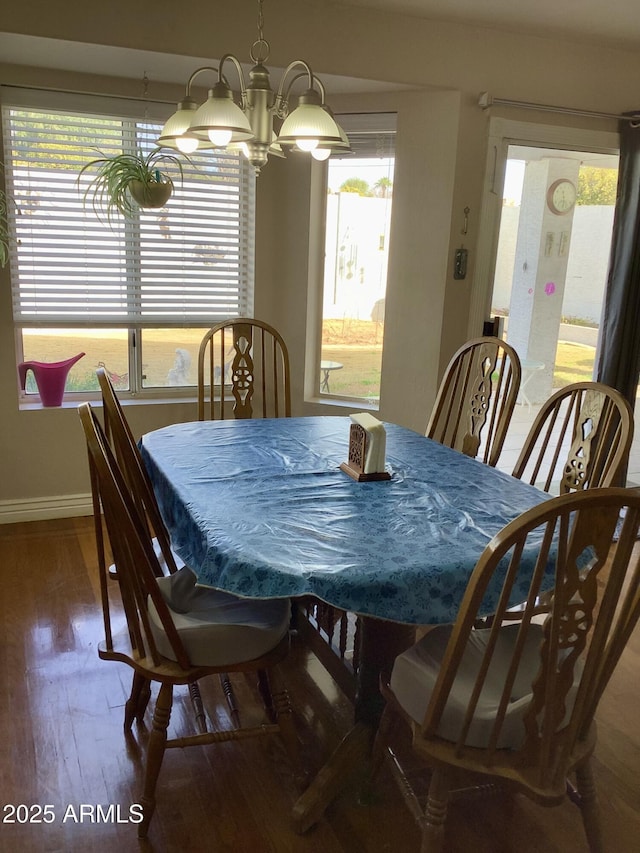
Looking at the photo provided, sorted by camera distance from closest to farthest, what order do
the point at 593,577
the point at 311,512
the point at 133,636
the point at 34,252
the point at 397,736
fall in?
1. the point at 593,577
2. the point at 133,636
3. the point at 311,512
4. the point at 397,736
5. the point at 34,252

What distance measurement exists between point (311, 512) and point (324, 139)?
987 mm

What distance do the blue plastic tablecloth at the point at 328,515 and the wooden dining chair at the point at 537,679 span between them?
0.18 meters

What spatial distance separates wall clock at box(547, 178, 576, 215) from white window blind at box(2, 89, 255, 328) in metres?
1.62

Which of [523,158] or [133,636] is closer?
[133,636]

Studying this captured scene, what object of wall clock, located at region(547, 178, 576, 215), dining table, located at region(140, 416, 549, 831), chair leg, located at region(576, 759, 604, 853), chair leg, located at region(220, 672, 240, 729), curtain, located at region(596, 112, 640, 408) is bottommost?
chair leg, located at region(220, 672, 240, 729)

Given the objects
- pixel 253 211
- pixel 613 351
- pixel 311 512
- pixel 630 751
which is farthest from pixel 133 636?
pixel 613 351

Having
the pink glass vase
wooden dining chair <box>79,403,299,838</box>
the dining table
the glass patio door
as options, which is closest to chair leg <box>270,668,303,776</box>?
wooden dining chair <box>79,403,299,838</box>

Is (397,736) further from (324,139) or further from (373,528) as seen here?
(324,139)

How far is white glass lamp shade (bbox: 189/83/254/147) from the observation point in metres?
1.78

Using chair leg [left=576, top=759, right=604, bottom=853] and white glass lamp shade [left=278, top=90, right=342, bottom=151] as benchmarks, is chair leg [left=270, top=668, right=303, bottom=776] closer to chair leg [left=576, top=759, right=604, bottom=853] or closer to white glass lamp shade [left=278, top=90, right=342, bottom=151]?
chair leg [left=576, top=759, right=604, bottom=853]

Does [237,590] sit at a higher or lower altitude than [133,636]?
higher

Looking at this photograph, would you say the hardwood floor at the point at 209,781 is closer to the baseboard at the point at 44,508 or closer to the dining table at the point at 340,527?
the dining table at the point at 340,527

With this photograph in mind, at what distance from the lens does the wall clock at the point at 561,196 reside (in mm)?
3791

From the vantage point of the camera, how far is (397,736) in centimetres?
208
